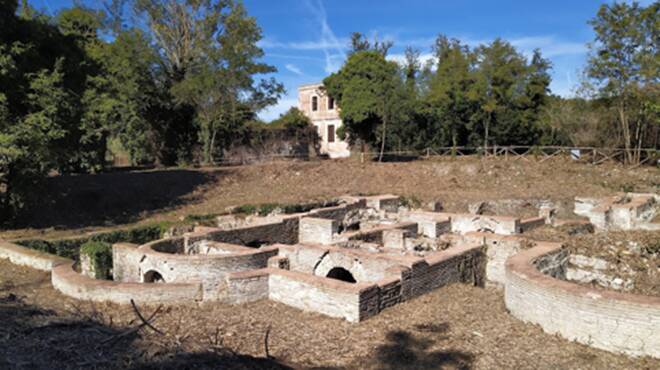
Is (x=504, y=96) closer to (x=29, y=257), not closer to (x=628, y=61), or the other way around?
(x=628, y=61)

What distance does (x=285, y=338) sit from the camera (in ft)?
24.9

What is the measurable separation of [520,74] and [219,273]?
106 ft

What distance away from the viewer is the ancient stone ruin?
23.6 feet

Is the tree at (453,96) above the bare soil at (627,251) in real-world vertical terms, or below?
above

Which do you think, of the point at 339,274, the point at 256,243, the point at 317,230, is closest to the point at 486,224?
the point at 317,230

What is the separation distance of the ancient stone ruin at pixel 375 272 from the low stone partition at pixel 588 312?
0.01 meters

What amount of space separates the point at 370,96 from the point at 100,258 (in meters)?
22.3

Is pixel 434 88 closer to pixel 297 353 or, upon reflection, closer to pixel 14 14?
pixel 14 14

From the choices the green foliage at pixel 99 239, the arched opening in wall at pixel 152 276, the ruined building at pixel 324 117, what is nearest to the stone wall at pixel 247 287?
the arched opening in wall at pixel 152 276

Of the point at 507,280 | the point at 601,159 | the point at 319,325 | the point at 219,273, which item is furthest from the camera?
the point at 601,159

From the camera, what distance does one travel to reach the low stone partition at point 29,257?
11.5 m

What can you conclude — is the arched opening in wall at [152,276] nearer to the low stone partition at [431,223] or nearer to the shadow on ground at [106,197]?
the shadow on ground at [106,197]

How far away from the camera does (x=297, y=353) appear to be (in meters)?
6.91

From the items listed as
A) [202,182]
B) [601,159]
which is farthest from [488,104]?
[202,182]
